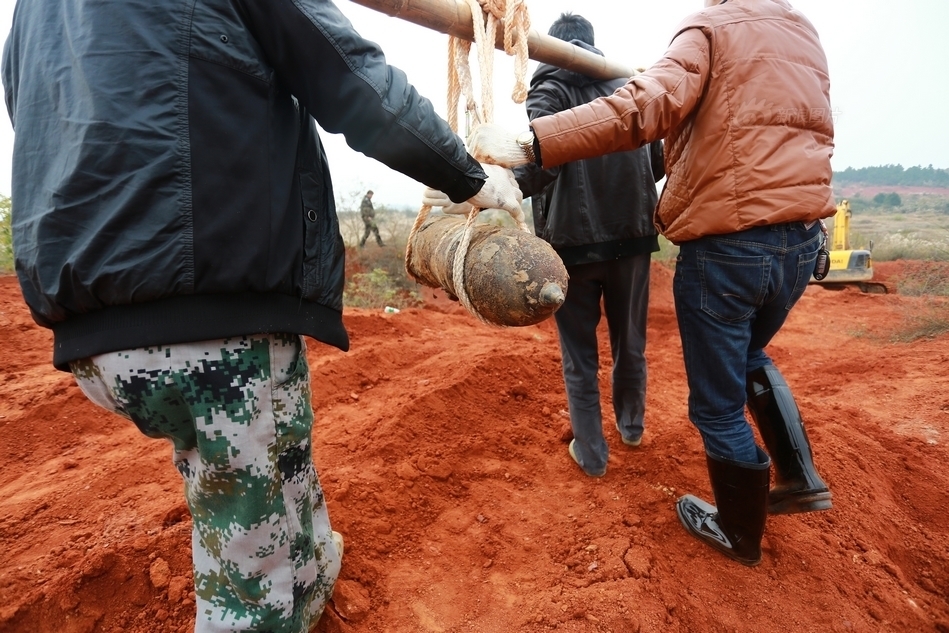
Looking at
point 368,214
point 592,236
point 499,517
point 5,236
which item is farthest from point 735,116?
point 368,214

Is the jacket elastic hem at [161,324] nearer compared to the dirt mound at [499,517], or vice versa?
the jacket elastic hem at [161,324]

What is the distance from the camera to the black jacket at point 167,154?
103 cm

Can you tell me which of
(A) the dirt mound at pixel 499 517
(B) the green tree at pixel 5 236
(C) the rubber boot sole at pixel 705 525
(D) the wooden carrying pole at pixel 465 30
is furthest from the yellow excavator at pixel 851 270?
(B) the green tree at pixel 5 236

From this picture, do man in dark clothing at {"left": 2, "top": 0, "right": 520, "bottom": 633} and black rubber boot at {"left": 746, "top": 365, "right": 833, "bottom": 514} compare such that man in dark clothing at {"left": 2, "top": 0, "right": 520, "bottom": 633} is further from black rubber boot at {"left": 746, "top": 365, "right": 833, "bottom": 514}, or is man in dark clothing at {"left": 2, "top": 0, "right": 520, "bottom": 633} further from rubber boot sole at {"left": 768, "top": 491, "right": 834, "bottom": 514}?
rubber boot sole at {"left": 768, "top": 491, "right": 834, "bottom": 514}

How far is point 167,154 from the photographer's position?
3.43 ft

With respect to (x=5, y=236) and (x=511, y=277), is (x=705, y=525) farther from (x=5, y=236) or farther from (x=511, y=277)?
(x=5, y=236)

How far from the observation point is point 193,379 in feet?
3.81

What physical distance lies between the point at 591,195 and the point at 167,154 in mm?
1896

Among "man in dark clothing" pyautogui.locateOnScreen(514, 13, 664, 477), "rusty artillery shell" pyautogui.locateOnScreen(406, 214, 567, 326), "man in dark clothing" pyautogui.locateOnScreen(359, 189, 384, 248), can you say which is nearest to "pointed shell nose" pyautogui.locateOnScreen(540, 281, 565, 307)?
"rusty artillery shell" pyautogui.locateOnScreen(406, 214, 567, 326)

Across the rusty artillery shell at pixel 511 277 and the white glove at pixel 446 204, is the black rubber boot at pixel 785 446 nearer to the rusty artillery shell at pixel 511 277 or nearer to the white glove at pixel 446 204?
the rusty artillery shell at pixel 511 277

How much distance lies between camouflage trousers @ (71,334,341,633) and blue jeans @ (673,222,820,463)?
1375mm

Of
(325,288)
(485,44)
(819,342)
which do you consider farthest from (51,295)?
(819,342)

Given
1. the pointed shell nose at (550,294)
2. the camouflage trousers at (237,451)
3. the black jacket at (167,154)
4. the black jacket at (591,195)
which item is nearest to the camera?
the black jacket at (167,154)

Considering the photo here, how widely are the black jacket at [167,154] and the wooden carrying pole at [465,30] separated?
0.56m
